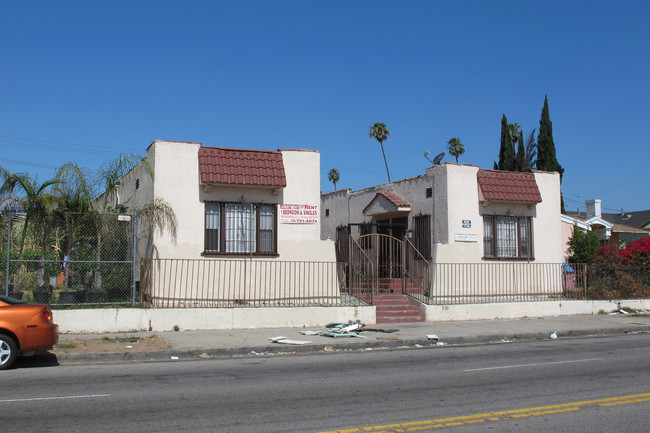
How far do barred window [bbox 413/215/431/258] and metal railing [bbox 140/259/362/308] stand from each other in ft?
13.0

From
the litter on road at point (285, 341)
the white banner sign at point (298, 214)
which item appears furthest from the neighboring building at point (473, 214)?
the litter on road at point (285, 341)

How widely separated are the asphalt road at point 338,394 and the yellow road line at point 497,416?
1cm

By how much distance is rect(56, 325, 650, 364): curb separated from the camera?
11.5 meters

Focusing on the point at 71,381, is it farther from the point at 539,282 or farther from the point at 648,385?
the point at 539,282

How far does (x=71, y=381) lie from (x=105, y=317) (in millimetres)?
5103

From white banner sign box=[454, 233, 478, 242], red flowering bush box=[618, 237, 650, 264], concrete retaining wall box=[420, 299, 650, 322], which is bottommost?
concrete retaining wall box=[420, 299, 650, 322]

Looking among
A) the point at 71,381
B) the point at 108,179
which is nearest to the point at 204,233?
the point at 108,179

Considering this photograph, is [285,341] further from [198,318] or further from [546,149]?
[546,149]

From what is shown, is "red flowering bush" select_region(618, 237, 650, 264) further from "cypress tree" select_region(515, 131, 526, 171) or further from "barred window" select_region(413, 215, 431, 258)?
"cypress tree" select_region(515, 131, 526, 171)

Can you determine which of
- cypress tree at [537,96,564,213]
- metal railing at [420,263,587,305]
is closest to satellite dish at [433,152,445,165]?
metal railing at [420,263,587,305]

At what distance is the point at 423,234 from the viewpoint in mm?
20422

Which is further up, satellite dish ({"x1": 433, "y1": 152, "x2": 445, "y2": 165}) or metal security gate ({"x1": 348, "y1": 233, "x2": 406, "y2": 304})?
satellite dish ({"x1": 433, "y1": 152, "x2": 445, "y2": 165})

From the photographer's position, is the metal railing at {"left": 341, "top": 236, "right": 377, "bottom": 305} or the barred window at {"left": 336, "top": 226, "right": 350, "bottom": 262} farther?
the barred window at {"left": 336, "top": 226, "right": 350, "bottom": 262}

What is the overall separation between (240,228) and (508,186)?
929 cm
